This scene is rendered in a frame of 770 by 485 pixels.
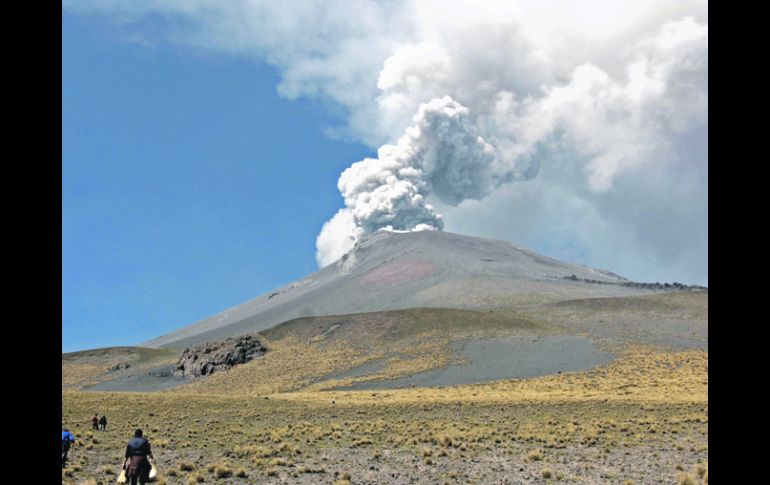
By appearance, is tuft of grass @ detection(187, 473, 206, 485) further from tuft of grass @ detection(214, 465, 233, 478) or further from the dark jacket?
the dark jacket

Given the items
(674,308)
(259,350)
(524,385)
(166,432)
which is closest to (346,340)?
(259,350)

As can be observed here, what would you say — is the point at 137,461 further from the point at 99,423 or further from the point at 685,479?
the point at 99,423

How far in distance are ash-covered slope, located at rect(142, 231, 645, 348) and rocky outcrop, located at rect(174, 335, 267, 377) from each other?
26040 millimetres

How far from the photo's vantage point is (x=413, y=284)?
449 feet

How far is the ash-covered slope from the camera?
400ft

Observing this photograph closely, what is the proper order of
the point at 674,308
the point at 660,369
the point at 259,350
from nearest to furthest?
the point at 660,369 → the point at 259,350 → the point at 674,308

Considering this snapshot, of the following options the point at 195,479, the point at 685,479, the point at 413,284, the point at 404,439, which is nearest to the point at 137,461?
the point at 195,479

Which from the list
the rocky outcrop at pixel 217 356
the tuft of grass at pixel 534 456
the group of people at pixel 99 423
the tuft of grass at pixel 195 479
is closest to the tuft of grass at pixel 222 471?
the tuft of grass at pixel 195 479

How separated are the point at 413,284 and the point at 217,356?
195 ft

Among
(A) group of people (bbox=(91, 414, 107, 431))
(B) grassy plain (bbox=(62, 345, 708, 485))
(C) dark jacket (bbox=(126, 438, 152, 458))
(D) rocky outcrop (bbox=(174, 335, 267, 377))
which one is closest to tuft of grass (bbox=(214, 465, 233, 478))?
(B) grassy plain (bbox=(62, 345, 708, 485))
